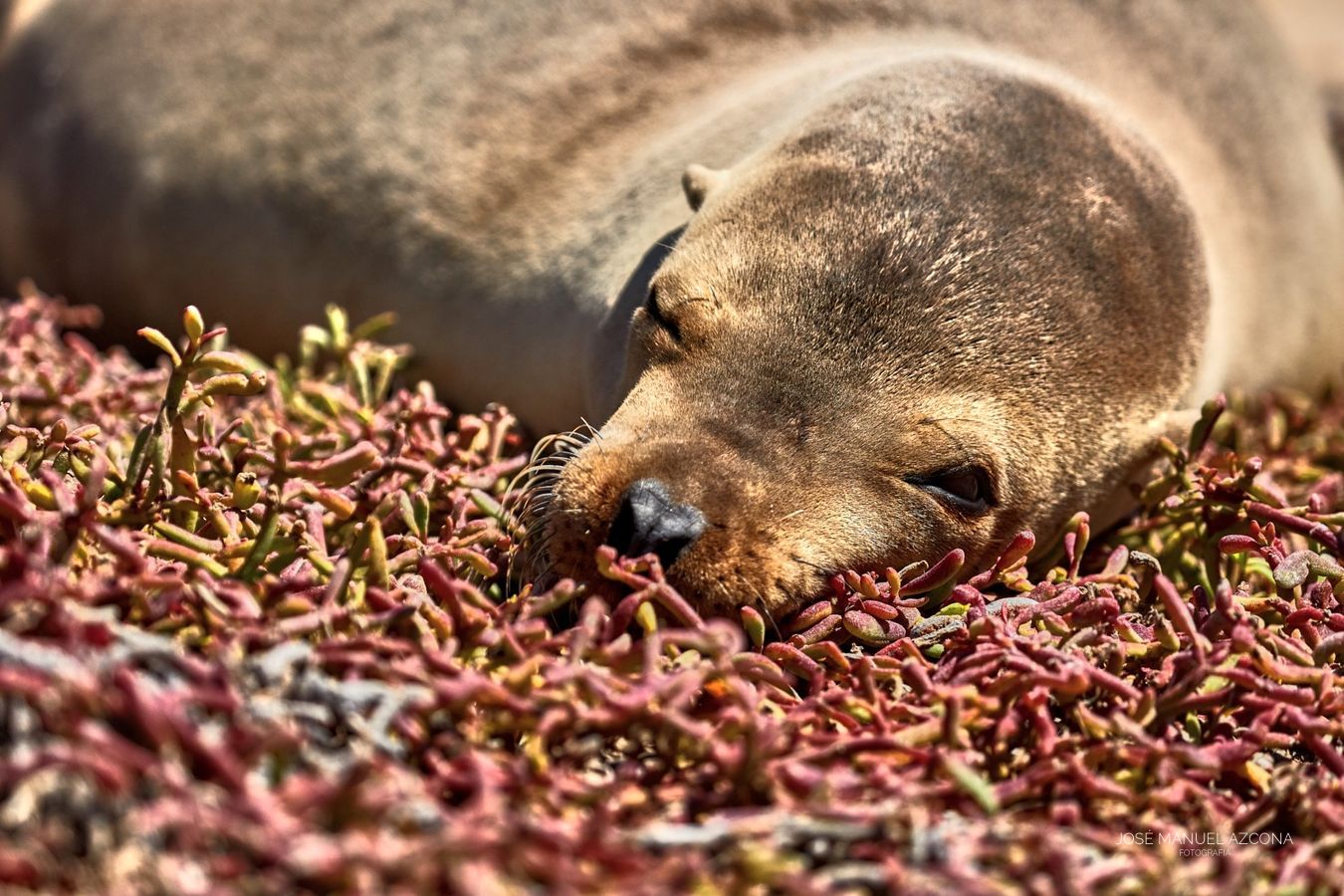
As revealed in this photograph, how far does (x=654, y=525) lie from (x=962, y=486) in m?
0.65

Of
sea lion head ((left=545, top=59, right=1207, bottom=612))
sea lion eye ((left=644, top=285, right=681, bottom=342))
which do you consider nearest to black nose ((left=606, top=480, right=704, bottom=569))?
sea lion head ((left=545, top=59, right=1207, bottom=612))

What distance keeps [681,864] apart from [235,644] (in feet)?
1.92

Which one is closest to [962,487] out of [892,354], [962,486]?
[962,486]

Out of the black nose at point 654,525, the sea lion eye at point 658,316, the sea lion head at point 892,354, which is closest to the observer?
the black nose at point 654,525

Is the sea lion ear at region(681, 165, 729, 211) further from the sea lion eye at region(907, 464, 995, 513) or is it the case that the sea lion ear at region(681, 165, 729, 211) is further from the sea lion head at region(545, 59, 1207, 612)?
the sea lion eye at region(907, 464, 995, 513)

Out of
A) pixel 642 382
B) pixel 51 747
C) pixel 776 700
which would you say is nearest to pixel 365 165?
pixel 642 382

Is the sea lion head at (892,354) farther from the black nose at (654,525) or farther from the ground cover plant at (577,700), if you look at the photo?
the ground cover plant at (577,700)

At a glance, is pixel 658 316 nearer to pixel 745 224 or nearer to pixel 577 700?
pixel 745 224

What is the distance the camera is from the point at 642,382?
2.73 meters

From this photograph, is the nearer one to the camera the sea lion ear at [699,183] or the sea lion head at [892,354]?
the sea lion head at [892,354]

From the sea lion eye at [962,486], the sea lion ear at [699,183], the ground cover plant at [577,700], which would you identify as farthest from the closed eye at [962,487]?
the sea lion ear at [699,183]

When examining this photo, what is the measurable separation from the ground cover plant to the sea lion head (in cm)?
11

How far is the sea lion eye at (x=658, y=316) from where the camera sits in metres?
2.77

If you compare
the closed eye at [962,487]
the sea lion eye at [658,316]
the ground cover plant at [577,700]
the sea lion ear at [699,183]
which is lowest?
the ground cover plant at [577,700]
